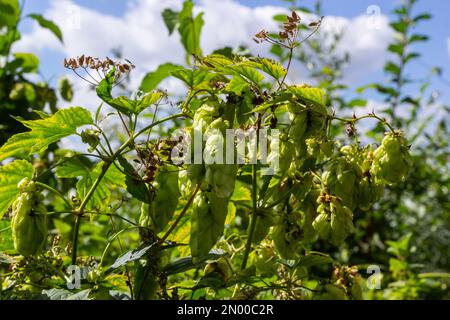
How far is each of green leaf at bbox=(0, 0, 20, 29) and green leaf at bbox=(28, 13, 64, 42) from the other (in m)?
0.06

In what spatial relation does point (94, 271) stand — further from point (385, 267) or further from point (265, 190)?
point (385, 267)

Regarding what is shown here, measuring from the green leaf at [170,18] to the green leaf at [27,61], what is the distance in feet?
1.98

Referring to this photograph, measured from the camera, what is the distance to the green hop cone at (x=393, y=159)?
2.81ft

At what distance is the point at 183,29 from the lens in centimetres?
213

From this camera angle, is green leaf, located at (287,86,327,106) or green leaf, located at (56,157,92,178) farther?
green leaf, located at (56,157,92,178)

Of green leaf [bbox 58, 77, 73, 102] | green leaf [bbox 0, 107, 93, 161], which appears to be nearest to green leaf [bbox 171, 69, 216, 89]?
green leaf [bbox 0, 107, 93, 161]

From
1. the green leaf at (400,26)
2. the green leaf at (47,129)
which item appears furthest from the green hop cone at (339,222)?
the green leaf at (400,26)

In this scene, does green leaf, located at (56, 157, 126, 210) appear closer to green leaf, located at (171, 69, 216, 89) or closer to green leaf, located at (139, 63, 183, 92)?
green leaf, located at (171, 69, 216, 89)

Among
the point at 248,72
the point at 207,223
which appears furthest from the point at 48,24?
the point at 207,223

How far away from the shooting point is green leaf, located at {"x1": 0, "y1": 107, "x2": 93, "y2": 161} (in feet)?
2.77

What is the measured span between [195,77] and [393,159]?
326 millimetres

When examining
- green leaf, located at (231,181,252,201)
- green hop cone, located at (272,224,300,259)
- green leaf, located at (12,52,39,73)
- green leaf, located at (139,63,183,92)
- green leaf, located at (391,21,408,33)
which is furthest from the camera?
green leaf, located at (391,21,408,33)
